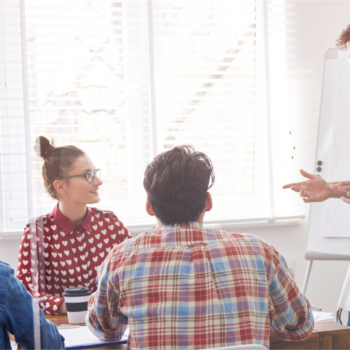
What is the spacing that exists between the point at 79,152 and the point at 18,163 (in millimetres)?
207

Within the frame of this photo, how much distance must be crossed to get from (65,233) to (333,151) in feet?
4.81

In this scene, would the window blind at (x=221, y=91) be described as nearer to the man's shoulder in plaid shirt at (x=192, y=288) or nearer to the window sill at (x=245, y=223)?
the window sill at (x=245, y=223)

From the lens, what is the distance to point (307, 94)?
2.27 metres

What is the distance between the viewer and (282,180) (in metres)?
2.06

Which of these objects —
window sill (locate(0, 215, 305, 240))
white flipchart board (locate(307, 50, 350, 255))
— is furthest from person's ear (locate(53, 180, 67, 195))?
white flipchart board (locate(307, 50, 350, 255))

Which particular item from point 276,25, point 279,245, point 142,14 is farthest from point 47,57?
point 279,245

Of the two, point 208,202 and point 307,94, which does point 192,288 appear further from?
point 307,94

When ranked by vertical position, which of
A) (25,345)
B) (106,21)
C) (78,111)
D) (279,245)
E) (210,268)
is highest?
(106,21)

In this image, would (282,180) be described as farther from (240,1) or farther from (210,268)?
(210,268)

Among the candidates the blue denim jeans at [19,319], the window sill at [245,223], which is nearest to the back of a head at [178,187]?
the blue denim jeans at [19,319]

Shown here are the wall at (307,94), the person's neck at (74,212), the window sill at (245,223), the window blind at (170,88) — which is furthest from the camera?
the wall at (307,94)

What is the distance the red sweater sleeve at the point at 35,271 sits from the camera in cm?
121

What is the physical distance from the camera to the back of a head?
971 mm

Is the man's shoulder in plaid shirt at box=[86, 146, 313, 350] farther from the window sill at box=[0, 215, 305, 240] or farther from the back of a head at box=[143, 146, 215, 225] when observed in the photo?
the window sill at box=[0, 215, 305, 240]
